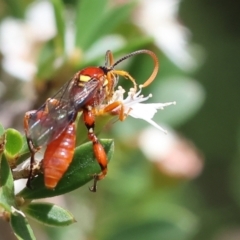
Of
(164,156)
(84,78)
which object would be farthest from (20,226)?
(164,156)

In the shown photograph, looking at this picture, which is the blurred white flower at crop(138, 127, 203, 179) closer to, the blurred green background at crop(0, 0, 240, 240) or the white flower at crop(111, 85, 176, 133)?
the blurred green background at crop(0, 0, 240, 240)

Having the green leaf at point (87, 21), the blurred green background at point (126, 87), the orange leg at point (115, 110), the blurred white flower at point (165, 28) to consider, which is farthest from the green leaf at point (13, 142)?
the blurred white flower at point (165, 28)

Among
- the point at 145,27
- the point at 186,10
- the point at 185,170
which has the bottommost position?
the point at 185,170

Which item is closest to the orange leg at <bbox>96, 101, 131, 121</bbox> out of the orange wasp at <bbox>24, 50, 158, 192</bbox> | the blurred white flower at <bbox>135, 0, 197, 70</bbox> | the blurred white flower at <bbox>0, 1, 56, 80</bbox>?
the orange wasp at <bbox>24, 50, 158, 192</bbox>

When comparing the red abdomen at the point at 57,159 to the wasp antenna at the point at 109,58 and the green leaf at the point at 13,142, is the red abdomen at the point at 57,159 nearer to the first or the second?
the green leaf at the point at 13,142

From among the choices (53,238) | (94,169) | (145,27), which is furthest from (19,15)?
(94,169)

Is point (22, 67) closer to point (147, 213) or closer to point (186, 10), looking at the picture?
point (147, 213)
